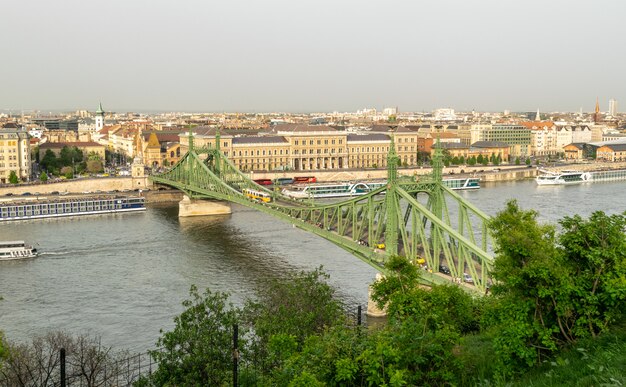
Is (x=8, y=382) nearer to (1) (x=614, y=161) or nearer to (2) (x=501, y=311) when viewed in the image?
(2) (x=501, y=311)

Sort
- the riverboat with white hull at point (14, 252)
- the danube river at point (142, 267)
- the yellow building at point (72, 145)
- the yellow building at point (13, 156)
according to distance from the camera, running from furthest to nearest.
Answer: the yellow building at point (72, 145), the yellow building at point (13, 156), the riverboat with white hull at point (14, 252), the danube river at point (142, 267)

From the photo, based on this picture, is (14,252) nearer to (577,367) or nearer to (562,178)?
(577,367)

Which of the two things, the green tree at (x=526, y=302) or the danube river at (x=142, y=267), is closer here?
the green tree at (x=526, y=302)

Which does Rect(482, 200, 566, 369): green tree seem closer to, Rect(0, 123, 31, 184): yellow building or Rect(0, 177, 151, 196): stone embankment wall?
Rect(0, 177, 151, 196): stone embankment wall

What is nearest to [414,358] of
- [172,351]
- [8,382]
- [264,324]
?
[264,324]

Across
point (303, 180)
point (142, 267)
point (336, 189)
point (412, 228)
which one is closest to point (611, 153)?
point (303, 180)

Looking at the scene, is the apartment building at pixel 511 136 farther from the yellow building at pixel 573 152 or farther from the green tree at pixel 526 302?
the green tree at pixel 526 302

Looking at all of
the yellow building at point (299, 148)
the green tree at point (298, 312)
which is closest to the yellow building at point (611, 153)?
the yellow building at point (299, 148)
